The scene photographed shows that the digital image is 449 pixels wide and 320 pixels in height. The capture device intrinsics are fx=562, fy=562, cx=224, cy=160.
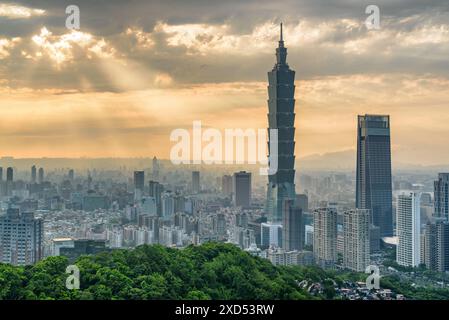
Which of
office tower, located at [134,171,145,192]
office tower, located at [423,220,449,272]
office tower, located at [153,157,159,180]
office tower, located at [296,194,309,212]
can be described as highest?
office tower, located at [153,157,159,180]

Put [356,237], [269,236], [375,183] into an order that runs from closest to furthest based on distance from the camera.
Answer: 1. [269,236]
2. [375,183]
3. [356,237]

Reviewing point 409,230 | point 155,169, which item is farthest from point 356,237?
point 155,169

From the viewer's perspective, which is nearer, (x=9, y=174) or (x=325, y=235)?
(x=9, y=174)

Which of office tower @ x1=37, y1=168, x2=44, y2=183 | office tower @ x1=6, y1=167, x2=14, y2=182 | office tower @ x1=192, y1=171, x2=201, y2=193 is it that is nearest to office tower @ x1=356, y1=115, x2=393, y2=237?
office tower @ x1=192, y1=171, x2=201, y2=193

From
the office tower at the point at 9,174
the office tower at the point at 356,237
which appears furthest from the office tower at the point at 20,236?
the office tower at the point at 356,237

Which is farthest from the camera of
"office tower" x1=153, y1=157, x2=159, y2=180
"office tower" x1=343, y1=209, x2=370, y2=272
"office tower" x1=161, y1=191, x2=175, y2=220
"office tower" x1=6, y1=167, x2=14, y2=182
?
"office tower" x1=343, y1=209, x2=370, y2=272

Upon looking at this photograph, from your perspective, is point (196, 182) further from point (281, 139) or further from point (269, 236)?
point (269, 236)

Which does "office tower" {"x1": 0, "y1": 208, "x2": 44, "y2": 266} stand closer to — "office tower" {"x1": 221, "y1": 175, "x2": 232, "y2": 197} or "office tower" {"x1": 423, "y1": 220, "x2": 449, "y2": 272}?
"office tower" {"x1": 221, "y1": 175, "x2": 232, "y2": 197}

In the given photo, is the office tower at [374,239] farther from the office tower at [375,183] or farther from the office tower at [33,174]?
the office tower at [33,174]
